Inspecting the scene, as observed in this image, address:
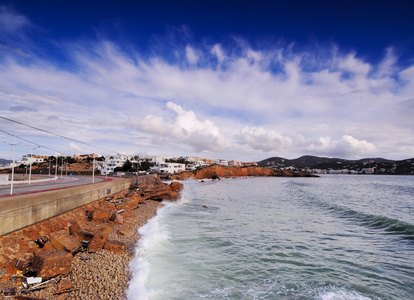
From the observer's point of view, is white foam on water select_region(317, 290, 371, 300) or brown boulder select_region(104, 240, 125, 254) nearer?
white foam on water select_region(317, 290, 371, 300)

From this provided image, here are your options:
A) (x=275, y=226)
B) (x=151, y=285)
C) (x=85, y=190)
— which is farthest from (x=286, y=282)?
(x=85, y=190)

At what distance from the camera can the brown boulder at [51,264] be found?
5.93 m

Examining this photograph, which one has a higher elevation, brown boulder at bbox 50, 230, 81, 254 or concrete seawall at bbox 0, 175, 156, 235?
concrete seawall at bbox 0, 175, 156, 235

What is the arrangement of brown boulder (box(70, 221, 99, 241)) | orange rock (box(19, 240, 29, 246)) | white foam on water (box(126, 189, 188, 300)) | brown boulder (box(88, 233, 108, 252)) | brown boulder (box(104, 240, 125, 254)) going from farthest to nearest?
brown boulder (box(70, 221, 99, 241)) < brown boulder (box(104, 240, 125, 254)) < brown boulder (box(88, 233, 108, 252)) < orange rock (box(19, 240, 29, 246)) < white foam on water (box(126, 189, 188, 300))

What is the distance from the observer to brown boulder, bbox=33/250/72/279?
5934 mm

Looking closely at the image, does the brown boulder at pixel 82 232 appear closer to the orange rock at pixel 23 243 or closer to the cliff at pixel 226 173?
the orange rock at pixel 23 243

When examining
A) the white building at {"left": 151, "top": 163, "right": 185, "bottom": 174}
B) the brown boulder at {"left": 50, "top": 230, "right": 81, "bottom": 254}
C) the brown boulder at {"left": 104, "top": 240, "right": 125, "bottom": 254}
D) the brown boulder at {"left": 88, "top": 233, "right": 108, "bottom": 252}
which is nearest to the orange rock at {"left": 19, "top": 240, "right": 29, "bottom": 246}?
the brown boulder at {"left": 50, "top": 230, "right": 81, "bottom": 254}

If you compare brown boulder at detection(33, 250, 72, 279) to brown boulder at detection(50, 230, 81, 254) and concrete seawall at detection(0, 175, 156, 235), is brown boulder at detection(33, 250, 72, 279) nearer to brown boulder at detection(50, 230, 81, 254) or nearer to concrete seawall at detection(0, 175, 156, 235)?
brown boulder at detection(50, 230, 81, 254)

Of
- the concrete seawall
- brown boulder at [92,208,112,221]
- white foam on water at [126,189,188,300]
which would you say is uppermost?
the concrete seawall

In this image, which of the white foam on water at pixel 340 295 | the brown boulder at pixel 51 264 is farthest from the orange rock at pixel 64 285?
the white foam on water at pixel 340 295

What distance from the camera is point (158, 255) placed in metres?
8.75

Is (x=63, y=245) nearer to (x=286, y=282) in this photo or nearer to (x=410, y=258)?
(x=286, y=282)

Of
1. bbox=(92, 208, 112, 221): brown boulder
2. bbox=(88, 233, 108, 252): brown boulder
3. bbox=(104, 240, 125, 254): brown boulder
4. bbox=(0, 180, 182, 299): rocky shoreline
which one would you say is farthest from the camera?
bbox=(92, 208, 112, 221): brown boulder

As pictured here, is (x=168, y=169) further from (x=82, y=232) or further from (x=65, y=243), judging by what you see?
(x=65, y=243)
